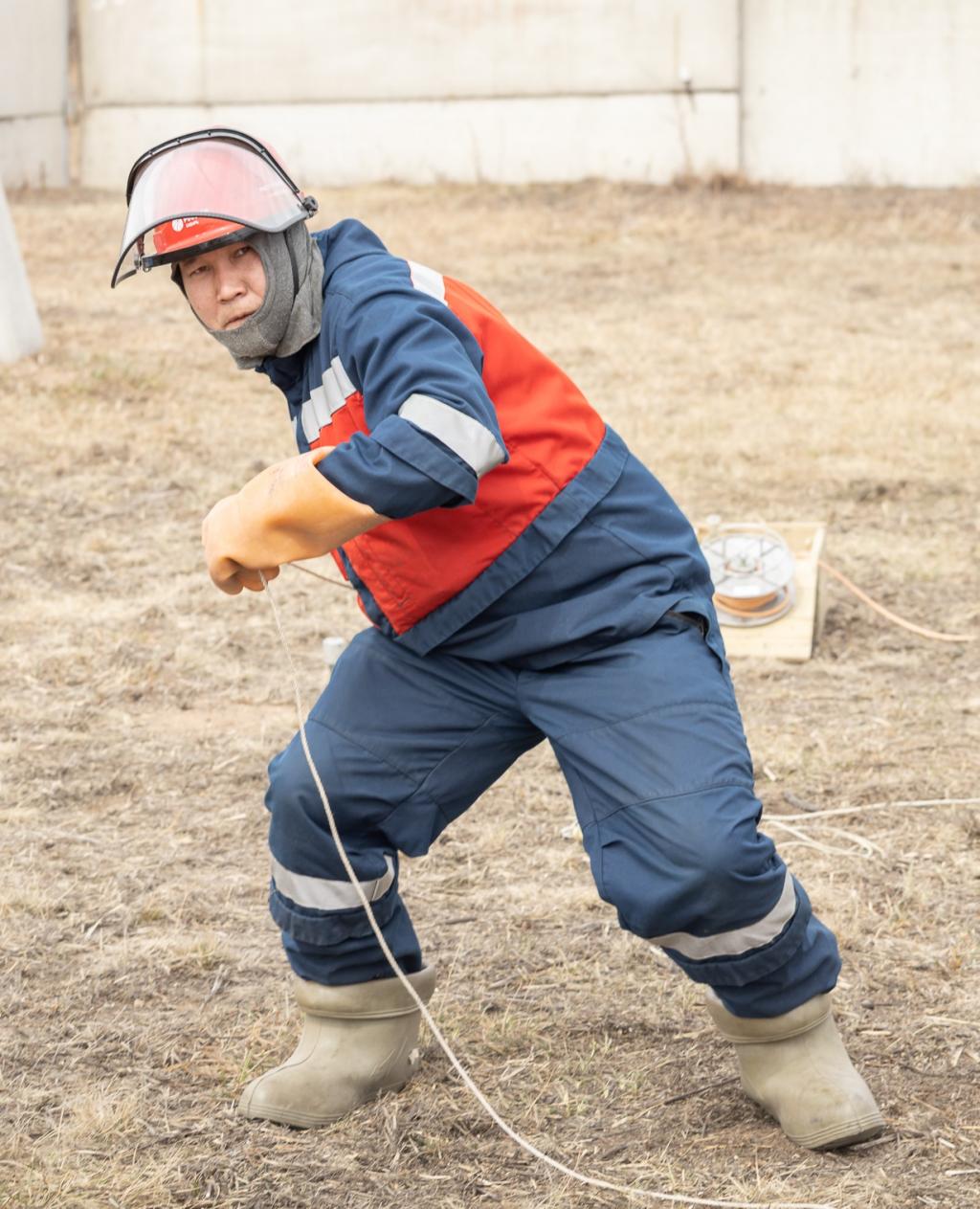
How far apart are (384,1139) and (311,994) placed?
316 millimetres

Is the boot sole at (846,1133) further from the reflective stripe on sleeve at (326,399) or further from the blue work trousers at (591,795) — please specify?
the reflective stripe on sleeve at (326,399)

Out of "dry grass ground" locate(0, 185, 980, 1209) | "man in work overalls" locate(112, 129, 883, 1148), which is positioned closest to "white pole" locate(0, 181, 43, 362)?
"dry grass ground" locate(0, 185, 980, 1209)

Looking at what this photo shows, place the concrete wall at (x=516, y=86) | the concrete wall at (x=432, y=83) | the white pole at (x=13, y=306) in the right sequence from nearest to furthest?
the white pole at (x=13, y=306), the concrete wall at (x=516, y=86), the concrete wall at (x=432, y=83)

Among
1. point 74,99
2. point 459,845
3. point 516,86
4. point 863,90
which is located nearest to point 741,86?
point 863,90

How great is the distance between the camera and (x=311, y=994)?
127 inches

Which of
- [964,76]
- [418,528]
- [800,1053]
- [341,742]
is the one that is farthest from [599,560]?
[964,76]

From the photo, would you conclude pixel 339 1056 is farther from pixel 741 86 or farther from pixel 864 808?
pixel 741 86

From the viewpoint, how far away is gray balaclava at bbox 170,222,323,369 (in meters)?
2.88

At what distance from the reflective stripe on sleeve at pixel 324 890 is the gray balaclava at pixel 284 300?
0.96m

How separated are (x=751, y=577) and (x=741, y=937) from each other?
3.30 m

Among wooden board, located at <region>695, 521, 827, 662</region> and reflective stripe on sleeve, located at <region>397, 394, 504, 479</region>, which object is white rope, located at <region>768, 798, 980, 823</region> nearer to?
wooden board, located at <region>695, 521, 827, 662</region>

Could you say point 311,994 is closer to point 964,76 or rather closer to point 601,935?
point 601,935

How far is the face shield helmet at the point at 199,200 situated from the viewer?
2840 millimetres

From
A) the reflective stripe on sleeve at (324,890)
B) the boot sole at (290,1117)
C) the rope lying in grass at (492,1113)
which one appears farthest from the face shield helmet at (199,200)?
the boot sole at (290,1117)
